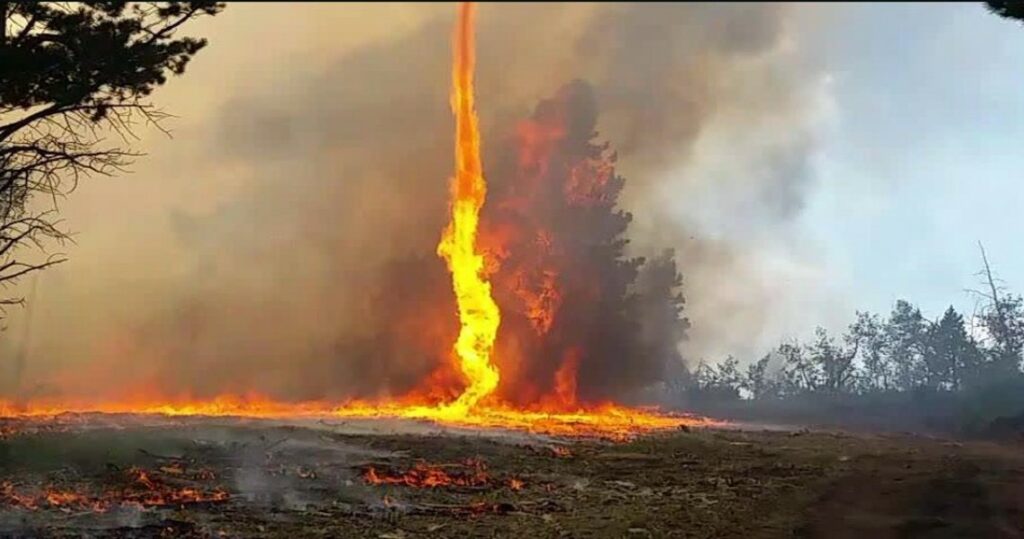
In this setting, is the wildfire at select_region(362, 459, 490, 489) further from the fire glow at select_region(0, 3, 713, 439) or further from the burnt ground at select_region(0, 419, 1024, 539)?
the fire glow at select_region(0, 3, 713, 439)

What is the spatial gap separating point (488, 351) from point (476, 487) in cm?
2071

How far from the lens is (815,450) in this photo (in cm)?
2280

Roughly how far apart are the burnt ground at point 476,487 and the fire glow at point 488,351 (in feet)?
24.1

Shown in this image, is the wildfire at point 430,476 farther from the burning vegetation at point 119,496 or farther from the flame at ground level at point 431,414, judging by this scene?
the flame at ground level at point 431,414

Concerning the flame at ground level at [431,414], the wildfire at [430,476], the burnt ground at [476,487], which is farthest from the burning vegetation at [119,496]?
the flame at ground level at [431,414]

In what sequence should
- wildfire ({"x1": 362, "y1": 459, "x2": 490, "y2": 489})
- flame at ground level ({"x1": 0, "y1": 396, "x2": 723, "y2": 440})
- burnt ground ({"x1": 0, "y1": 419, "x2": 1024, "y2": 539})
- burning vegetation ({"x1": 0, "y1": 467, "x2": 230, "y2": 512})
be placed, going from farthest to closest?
flame at ground level ({"x1": 0, "y1": 396, "x2": 723, "y2": 440})
wildfire ({"x1": 362, "y1": 459, "x2": 490, "y2": 489})
burning vegetation ({"x1": 0, "y1": 467, "x2": 230, "y2": 512})
burnt ground ({"x1": 0, "y1": 419, "x2": 1024, "y2": 539})

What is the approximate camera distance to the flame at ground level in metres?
26.0

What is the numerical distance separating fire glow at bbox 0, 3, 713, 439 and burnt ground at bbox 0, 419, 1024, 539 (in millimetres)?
7335

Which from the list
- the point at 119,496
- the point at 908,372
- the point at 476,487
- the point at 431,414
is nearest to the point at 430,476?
the point at 476,487

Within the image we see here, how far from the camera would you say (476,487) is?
51.9 feet

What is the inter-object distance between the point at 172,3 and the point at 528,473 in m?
10.5

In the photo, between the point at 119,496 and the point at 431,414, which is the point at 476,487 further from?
the point at 431,414

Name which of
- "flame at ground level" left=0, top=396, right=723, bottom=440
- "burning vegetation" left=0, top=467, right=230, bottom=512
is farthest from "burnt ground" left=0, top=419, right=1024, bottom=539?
"flame at ground level" left=0, top=396, right=723, bottom=440

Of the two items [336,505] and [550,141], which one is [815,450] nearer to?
[336,505]
